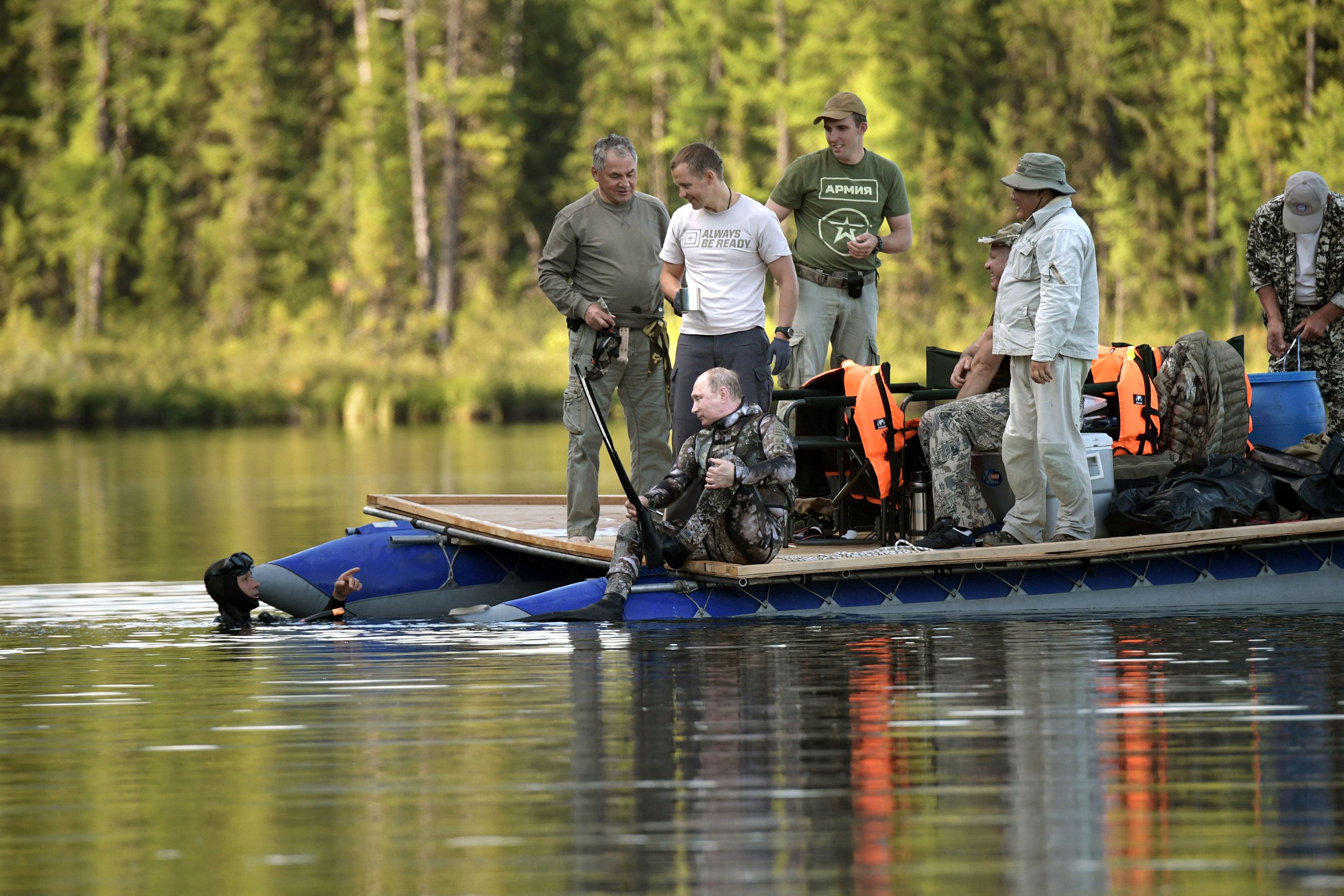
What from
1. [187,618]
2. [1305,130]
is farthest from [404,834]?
[1305,130]

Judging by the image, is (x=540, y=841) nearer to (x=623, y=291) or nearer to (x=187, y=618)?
(x=623, y=291)

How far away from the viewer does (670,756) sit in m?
5.88

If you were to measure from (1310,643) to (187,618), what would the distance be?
208 inches

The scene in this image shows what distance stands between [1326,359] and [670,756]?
18.3ft

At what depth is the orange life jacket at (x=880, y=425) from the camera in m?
9.23

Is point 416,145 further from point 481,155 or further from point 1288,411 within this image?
point 1288,411

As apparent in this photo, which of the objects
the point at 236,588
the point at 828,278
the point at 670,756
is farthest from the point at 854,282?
the point at 670,756

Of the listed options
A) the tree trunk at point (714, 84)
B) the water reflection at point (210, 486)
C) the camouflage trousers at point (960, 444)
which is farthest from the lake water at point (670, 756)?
the tree trunk at point (714, 84)

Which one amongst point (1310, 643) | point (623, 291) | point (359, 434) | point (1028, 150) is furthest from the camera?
point (1028, 150)

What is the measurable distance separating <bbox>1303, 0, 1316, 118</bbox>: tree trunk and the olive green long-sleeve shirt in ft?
106

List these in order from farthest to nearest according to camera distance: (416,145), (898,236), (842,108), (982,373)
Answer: (416,145) < (898,236) < (842,108) < (982,373)

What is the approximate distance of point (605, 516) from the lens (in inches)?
444

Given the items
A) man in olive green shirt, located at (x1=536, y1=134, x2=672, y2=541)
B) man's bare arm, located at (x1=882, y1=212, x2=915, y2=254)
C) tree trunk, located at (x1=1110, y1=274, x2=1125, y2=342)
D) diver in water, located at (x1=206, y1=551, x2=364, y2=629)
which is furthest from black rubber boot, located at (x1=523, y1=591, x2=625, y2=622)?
Answer: tree trunk, located at (x1=1110, y1=274, x2=1125, y2=342)

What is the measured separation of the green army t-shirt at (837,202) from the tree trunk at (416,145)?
3576cm
